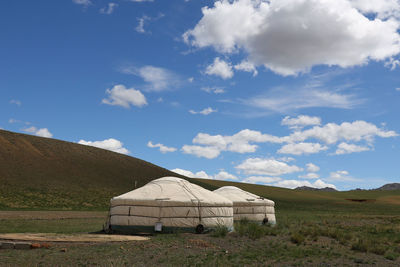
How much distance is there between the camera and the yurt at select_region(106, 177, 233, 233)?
56.7ft

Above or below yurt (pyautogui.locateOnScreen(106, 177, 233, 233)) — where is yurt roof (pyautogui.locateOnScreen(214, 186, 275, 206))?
above

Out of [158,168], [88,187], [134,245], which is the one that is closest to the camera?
[134,245]

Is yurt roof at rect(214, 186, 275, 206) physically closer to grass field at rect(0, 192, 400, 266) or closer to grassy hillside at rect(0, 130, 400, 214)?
grass field at rect(0, 192, 400, 266)

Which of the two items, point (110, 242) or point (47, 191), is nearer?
point (110, 242)

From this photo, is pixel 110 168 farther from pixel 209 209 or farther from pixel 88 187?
pixel 209 209

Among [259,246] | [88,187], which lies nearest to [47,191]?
[88,187]

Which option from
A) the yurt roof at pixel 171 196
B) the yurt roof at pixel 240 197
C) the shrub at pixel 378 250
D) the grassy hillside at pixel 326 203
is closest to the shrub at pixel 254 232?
the yurt roof at pixel 171 196

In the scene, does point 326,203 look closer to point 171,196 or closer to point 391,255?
point 171,196

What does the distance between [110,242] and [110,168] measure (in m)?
61.4

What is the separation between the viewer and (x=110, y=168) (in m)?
74.5

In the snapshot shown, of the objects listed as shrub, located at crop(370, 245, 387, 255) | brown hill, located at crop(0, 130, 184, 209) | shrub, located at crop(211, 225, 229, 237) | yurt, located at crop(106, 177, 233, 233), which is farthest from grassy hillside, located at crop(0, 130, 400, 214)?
shrub, located at crop(370, 245, 387, 255)

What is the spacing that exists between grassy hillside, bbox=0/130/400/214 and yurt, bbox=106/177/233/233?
97.5ft

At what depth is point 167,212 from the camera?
56.9ft

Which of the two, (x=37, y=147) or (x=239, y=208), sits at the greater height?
(x=37, y=147)
